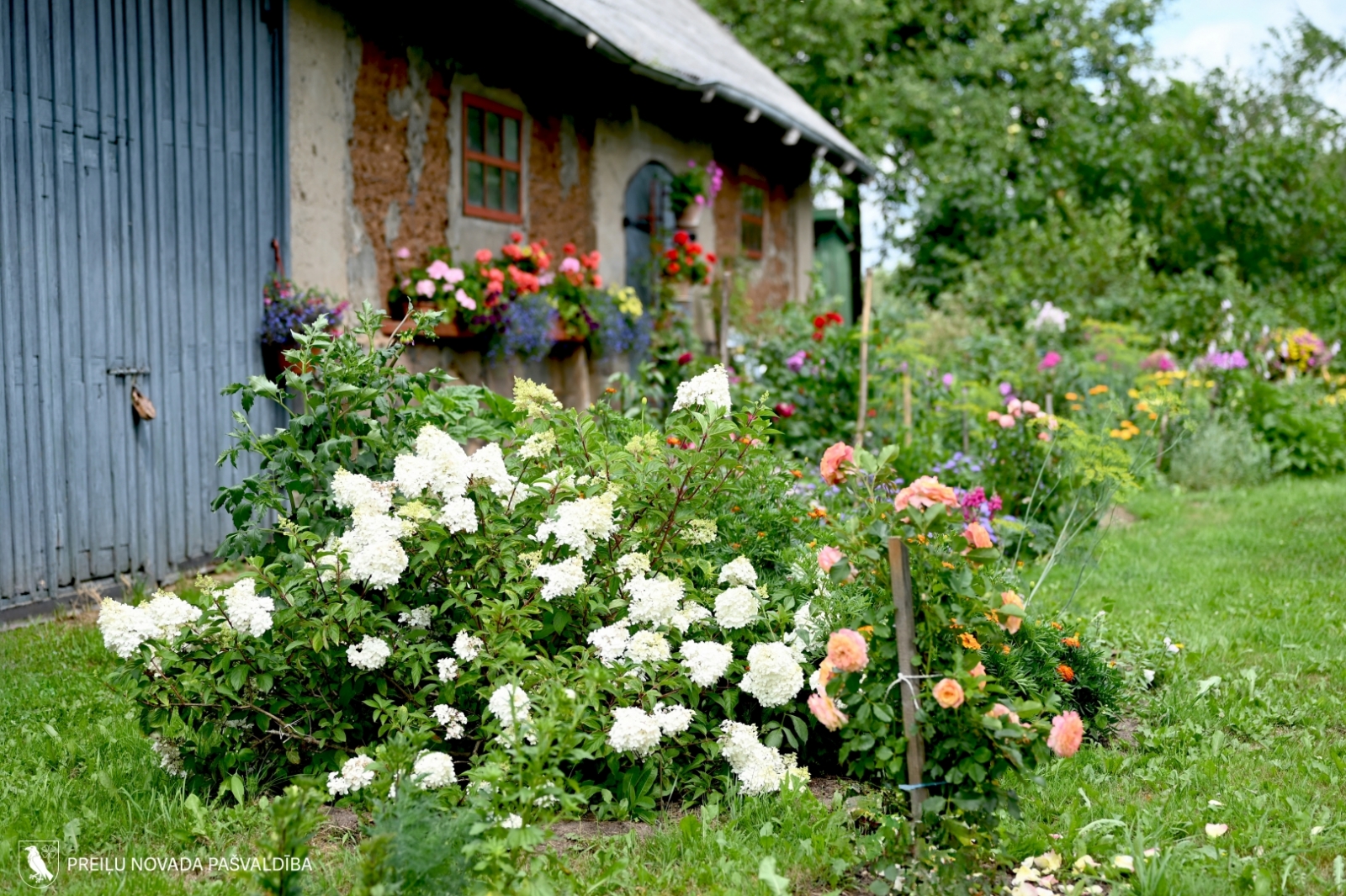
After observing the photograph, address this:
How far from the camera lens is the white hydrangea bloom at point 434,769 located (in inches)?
105

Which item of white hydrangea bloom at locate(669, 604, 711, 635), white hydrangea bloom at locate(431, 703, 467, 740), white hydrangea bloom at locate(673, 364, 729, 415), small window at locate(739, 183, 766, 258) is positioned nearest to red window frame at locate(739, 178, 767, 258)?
small window at locate(739, 183, 766, 258)

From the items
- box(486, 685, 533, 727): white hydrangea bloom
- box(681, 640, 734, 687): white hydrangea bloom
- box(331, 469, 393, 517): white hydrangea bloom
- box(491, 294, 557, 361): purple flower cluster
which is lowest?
box(486, 685, 533, 727): white hydrangea bloom

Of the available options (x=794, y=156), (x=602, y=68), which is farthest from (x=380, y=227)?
(x=794, y=156)

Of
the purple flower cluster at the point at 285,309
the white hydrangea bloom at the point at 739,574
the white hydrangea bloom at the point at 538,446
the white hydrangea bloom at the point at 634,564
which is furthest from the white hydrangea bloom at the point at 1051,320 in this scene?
the white hydrangea bloom at the point at 634,564

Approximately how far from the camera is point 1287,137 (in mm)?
16312

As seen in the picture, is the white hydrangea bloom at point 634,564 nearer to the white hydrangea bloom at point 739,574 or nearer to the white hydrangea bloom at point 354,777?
the white hydrangea bloom at point 739,574

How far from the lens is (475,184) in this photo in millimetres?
7684

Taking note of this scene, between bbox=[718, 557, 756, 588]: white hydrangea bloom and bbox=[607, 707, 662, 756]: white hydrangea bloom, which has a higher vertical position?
bbox=[718, 557, 756, 588]: white hydrangea bloom

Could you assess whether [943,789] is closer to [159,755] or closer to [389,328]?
[159,755]

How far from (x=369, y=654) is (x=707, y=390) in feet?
3.84

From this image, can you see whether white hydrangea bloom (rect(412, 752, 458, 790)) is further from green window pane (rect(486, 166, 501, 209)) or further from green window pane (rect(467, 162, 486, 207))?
green window pane (rect(486, 166, 501, 209))

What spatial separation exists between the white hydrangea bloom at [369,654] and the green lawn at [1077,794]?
417 millimetres

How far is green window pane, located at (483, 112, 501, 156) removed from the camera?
307 inches

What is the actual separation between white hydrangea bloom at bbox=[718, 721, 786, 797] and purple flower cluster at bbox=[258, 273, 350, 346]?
382 cm
